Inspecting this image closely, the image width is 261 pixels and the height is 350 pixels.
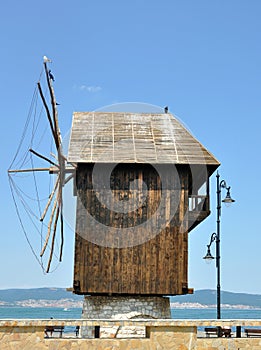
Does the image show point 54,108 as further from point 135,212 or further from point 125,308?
Answer: point 125,308

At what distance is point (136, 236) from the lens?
21.0 m

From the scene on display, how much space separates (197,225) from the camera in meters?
23.2

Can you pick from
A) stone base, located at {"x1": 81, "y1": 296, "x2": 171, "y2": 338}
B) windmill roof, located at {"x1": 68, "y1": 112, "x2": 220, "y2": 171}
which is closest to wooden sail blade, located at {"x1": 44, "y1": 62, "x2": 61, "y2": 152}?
windmill roof, located at {"x1": 68, "y1": 112, "x2": 220, "y2": 171}

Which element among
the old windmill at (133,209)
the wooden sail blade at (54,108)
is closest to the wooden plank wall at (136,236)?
the old windmill at (133,209)

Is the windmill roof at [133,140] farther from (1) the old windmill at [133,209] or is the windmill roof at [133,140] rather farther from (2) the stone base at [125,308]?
(2) the stone base at [125,308]

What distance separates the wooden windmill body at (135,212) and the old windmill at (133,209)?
0.03m

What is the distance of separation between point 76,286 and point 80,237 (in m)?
1.57

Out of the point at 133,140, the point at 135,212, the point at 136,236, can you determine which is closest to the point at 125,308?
the point at 136,236

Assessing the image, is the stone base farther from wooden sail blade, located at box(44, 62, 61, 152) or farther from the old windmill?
wooden sail blade, located at box(44, 62, 61, 152)

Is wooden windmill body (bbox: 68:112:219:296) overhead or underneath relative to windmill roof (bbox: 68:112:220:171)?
underneath

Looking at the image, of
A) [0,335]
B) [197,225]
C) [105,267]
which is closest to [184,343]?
[0,335]

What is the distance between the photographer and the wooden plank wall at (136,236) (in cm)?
2077

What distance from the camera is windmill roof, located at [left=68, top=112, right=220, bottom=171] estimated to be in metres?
21.5

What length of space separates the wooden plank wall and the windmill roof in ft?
1.23
